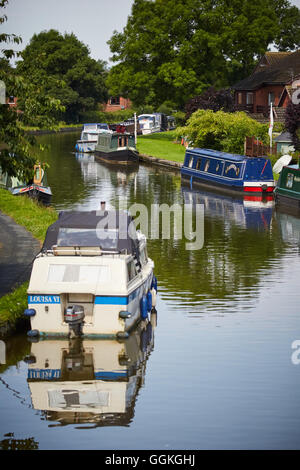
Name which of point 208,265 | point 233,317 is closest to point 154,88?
point 208,265

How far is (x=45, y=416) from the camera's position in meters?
14.9

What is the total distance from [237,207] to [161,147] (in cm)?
3490

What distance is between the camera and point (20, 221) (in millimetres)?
32906

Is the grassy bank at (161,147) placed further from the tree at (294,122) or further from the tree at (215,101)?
the tree at (294,122)

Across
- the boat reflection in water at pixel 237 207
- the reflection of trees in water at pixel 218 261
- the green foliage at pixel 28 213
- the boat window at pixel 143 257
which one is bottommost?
the reflection of trees in water at pixel 218 261

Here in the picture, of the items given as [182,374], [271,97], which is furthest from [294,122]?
[182,374]

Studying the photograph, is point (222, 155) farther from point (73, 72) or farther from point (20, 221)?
point (73, 72)

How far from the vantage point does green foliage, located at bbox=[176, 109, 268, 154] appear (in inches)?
2335

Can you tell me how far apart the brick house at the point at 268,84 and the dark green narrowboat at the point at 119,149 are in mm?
12673

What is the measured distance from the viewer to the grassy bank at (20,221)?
19094mm

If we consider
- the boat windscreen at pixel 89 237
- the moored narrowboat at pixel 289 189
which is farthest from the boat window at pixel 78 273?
the moored narrowboat at pixel 289 189

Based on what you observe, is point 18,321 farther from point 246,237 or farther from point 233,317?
point 246,237

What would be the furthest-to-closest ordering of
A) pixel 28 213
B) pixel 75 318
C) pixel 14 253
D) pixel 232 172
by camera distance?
pixel 232 172, pixel 28 213, pixel 14 253, pixel 75 318

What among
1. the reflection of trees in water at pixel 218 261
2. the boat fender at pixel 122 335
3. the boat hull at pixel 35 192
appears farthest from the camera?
the boat hull at pixel 35 192
